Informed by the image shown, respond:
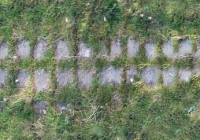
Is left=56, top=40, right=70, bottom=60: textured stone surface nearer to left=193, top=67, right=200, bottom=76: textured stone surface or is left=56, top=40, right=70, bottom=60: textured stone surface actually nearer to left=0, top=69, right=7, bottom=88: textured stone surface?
left=0, top=69, right=7, bottom=88: textured stone surface

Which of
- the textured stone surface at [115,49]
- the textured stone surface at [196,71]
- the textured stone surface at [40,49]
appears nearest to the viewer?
the textured stone surface at [196,71]

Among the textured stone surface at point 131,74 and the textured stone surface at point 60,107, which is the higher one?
the textured stone surface at point 131,74

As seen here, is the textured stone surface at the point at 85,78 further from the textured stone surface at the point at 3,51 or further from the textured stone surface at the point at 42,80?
the textured stone surface at the point at 3,51

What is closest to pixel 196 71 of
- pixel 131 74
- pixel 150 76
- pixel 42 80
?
pixel 150 76

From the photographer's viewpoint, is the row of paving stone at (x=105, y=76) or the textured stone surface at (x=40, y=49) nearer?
the row of paving stone at (x=105, y=76)

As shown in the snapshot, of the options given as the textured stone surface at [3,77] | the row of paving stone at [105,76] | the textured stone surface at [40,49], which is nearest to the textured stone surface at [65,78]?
the row of paving stone at [105,76]

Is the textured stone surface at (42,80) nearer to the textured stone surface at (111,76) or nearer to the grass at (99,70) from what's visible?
the grass at (99,70)

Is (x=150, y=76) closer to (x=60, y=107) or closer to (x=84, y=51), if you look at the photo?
(x=84, y=51)

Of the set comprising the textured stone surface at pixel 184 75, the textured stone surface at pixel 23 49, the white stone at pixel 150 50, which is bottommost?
the textured stone surface at pixel 184 75

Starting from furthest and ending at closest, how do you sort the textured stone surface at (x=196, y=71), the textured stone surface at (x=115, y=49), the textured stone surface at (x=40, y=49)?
1. the textured stone surface at (x=40, y=49)
2. the textured stone surface at (x=115, y=49)
3. the textured stone surface at (x=196, y=71)
